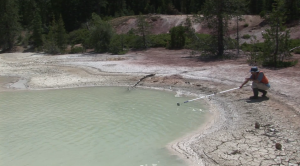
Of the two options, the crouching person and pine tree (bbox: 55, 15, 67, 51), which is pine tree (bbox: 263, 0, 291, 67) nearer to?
the crouching person

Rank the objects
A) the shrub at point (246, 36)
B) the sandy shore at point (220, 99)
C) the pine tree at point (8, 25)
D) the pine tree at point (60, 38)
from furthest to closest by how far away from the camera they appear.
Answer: the pine tree at point (8, 25) → the pine tree at point (60, 38) → the shrub at point (246, 36) → the sandy shore at point (220, 99)

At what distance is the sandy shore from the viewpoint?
656 cm

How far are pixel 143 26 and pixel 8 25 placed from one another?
1916 centimetres

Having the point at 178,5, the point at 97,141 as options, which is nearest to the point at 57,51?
the point at 97,141

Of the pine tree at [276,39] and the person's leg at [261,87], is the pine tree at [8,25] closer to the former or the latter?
the pine tree at [276,39]

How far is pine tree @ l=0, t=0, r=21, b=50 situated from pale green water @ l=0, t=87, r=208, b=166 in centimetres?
2806

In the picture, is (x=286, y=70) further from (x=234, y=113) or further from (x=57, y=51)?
(x=57, y=51)

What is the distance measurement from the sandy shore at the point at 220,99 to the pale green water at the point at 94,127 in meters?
0.71

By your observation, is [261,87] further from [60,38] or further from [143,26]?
[60,38]

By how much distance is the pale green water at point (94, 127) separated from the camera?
272 inches

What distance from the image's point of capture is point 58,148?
7.46 metres

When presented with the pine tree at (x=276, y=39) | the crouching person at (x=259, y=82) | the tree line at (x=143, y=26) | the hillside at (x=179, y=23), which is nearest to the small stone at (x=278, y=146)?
the crouching person at (x=259, y=82)

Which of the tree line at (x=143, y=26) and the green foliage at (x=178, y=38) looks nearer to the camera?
the tree line at (x=143, y=26)

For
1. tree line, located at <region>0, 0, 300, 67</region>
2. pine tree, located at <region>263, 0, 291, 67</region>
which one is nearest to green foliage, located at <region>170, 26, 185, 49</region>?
tree line, located at <region>0, 0, 300, 67</region>
